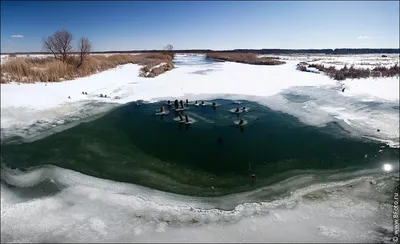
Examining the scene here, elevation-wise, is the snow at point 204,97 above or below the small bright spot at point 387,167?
above

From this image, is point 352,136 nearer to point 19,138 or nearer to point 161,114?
→ point 161,114

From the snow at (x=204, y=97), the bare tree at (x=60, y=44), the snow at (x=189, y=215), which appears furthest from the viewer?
the bare tree at (x=60, y=44)

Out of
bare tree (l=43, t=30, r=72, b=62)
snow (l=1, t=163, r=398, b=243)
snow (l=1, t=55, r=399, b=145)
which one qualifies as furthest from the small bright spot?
bare tree (l=43, t=30, r=72, b=62)

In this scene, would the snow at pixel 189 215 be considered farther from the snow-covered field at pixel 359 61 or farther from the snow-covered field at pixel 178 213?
the snow-covered field at pixel 359 61

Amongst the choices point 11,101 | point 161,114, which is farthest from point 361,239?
point 11,101

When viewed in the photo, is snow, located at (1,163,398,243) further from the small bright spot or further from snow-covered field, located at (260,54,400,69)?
snow-covered field, located at (260,54,400,69)

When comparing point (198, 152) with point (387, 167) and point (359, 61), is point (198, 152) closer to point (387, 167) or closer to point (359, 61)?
point (387, 167)

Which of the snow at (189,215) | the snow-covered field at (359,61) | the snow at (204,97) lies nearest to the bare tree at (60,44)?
the snow at (204,97)

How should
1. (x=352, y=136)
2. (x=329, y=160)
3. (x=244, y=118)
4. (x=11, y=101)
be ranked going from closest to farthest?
(x=329, y=160)
(x=352, y=136)
(x=11, y=101)
(x=244, y=118)
